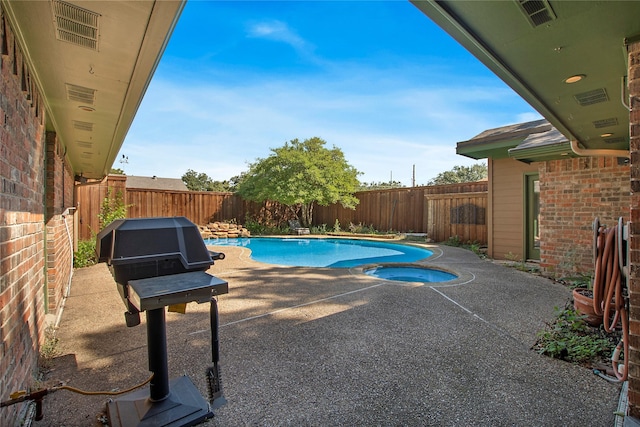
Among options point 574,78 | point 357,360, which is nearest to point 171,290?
point 357,360

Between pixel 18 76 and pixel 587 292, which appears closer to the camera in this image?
pixel 18 76

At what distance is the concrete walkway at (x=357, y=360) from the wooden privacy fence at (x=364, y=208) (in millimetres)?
6064

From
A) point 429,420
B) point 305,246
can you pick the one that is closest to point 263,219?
point 305,246

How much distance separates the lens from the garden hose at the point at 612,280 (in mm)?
2105

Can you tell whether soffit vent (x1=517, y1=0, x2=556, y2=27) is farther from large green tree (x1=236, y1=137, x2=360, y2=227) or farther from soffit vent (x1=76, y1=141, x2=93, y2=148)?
large green tree (x1=236, y1=137, x2=360, y2=227)

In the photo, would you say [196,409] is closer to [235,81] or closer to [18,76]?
[18,76]

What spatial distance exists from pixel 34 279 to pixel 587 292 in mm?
5434

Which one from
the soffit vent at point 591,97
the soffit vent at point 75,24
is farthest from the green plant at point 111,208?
the soffit vent at point 591,97

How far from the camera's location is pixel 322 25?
7832mm

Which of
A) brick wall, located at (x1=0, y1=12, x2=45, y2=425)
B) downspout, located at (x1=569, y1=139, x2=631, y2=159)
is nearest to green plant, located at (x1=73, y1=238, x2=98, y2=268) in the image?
brick wall, located at (x1=0, y1=12, x2=45, y2=425)

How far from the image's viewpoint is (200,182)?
3866cm

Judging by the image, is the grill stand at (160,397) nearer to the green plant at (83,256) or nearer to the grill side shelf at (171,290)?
the grill side shelf at (171,290)

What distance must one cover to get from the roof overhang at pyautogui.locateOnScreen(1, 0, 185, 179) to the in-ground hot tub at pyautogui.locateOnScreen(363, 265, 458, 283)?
544 cm

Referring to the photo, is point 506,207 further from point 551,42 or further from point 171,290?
point 171,290
